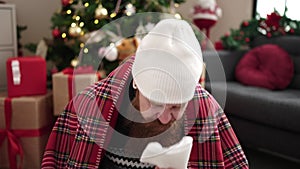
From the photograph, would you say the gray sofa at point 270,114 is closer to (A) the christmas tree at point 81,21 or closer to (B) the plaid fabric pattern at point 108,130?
(A) the christmas tree at point 81,21

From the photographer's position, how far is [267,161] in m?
2.48

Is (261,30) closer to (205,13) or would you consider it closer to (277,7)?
(277,7)

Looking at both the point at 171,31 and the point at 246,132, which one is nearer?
the point at 171,31

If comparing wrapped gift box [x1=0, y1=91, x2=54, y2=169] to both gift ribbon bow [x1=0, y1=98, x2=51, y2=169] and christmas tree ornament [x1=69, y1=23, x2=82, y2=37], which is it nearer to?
gift ribbon bow [x1=0, y1=98, x2=51, y2=169]

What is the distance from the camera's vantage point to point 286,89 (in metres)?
2.68

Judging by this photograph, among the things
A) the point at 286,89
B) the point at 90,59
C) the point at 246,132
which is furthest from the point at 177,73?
the point at 286,89

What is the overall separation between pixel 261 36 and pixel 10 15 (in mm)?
1836

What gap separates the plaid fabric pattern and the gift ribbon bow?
4.01 ft

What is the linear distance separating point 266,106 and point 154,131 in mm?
1706

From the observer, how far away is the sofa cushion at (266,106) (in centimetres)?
220

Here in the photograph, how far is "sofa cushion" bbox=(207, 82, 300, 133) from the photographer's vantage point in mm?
2199

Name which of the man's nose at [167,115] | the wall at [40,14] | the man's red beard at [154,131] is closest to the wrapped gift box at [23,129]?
the wall at [40,14]

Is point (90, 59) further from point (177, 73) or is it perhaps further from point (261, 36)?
point (261, 36)

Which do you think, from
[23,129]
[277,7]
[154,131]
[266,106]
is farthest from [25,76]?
[277,7]
